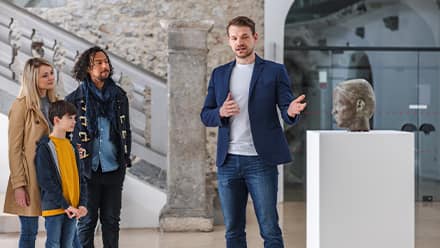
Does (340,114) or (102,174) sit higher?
(340,114)

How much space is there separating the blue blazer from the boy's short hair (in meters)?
0.78

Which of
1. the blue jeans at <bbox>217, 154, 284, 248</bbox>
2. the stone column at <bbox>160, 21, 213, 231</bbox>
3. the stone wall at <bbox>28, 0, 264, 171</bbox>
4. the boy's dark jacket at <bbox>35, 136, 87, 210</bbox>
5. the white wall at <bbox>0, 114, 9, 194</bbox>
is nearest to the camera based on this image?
the blue jeans at <bbox>217, 154, 284, 248</bbox>

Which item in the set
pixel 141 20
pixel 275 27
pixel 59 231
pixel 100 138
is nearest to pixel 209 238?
pixel 100 138

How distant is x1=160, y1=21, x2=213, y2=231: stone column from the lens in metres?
6.25

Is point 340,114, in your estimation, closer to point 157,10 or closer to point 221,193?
point 221,193

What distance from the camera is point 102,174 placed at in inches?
153

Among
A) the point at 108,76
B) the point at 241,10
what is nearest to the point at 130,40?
the point at 241,10

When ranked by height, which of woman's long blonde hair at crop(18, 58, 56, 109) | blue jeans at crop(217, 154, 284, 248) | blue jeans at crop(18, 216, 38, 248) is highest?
woman's long blonde hair at crop(18, 58, 56, 109)

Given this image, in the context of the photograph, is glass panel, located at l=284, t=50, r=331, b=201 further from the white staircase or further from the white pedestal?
the white pedestal

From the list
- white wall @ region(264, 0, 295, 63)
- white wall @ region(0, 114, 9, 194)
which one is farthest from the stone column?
white wall @ region(264, 0, 295, 63)

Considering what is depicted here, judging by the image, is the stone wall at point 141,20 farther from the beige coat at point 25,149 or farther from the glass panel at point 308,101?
the beige coat at point 25,149

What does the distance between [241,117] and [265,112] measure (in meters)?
0.12

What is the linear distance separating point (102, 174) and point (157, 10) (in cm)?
588

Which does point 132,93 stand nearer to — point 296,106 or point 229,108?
point 229,108
